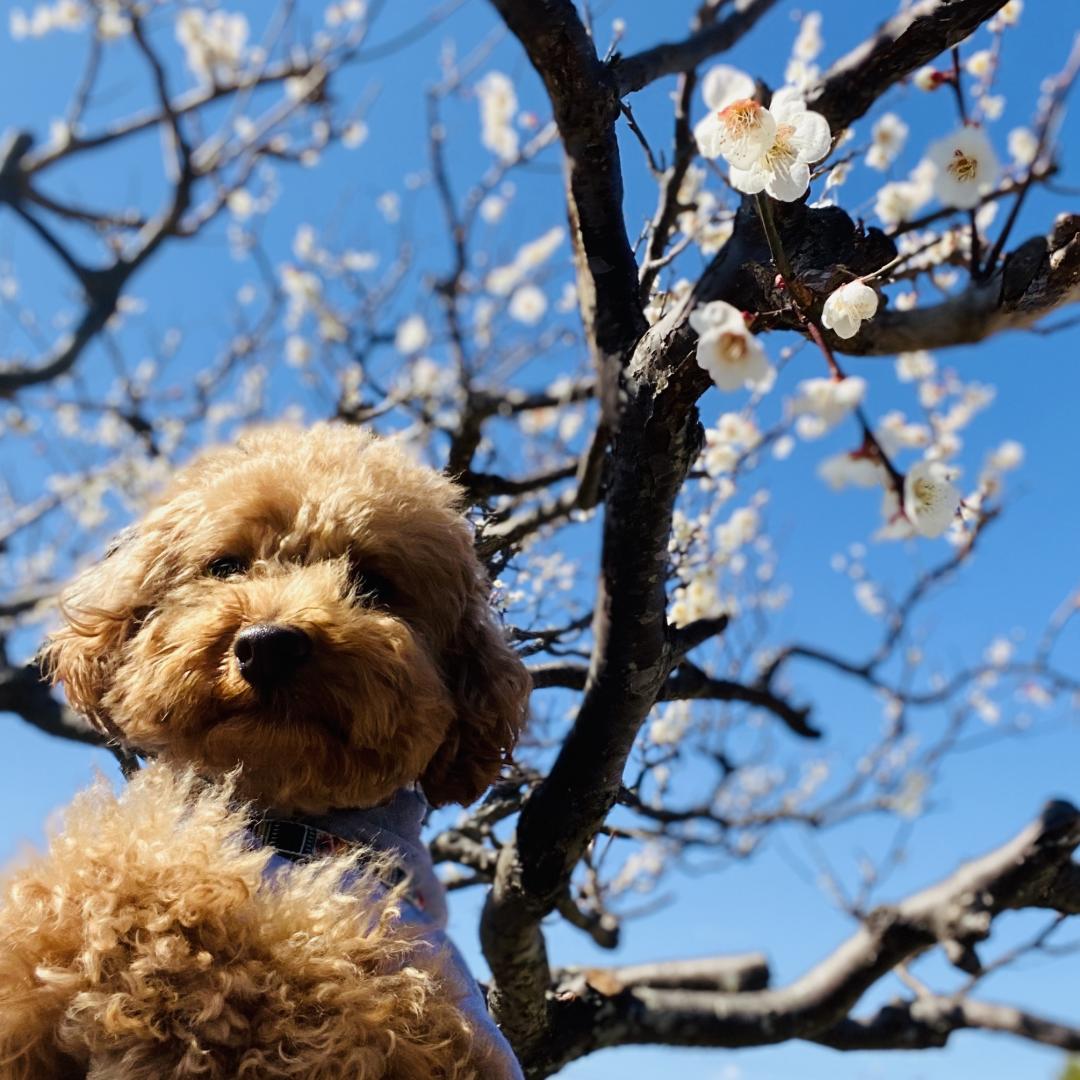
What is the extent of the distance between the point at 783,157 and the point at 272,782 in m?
1.39

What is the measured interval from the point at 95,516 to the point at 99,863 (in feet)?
24.0

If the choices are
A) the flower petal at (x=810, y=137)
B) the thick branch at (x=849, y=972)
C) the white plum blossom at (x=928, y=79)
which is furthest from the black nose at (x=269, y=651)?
the white plum blossom at (x=928, y=79)

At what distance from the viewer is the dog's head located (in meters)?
1.69

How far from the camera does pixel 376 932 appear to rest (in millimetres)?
1448

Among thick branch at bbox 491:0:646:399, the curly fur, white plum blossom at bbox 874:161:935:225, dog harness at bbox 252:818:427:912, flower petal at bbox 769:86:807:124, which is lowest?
the curly fur

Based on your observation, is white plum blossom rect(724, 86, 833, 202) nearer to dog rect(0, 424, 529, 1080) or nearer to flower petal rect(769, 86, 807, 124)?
flower petal rect(769, 86, 807, 124)

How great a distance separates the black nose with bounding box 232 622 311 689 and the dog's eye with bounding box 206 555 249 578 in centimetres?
32

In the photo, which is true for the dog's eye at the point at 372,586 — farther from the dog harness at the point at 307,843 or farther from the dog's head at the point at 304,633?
the dog harness at the point at 307,843

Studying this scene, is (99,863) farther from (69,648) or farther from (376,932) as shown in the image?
(69,648)

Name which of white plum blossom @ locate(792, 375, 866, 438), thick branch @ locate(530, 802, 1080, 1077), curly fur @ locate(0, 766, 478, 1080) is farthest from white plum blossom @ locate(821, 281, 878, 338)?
thick branch @ locate(530, 802, 1080, 1077)

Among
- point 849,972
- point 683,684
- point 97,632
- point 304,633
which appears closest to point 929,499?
point 304,633

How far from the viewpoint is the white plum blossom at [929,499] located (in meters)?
1.30

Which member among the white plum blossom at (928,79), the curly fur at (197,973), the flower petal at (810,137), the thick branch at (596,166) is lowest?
the curly fur at (197,973)

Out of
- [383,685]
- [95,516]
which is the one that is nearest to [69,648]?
[383,685]
